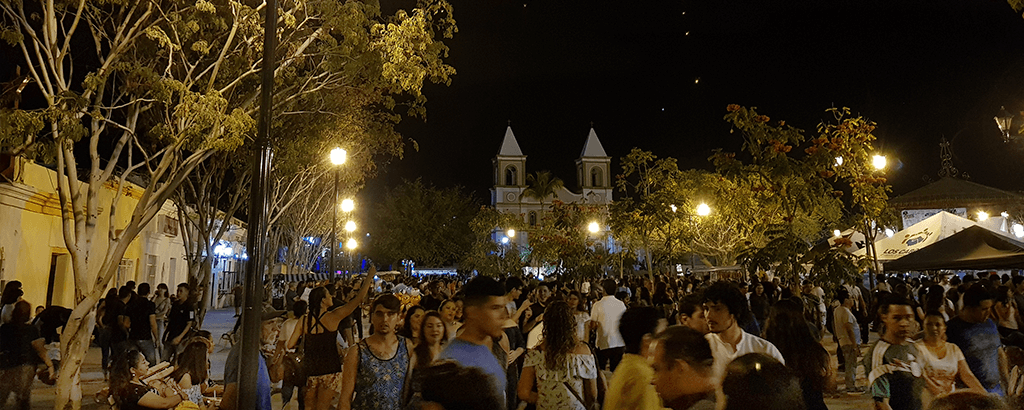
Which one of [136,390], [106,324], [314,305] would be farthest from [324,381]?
[106,324]

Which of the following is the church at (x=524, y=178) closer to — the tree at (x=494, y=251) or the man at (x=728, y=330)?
the tree at (x=494, y=251)

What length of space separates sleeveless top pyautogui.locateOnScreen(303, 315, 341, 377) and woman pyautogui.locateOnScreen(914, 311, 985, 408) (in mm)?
4848

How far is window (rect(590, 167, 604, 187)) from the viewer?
81062mm

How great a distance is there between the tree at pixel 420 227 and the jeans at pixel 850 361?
2036 inches

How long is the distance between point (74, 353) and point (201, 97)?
354 cm

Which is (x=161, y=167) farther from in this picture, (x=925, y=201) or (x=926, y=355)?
(x=925, y=201)

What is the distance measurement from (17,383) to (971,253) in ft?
52.9

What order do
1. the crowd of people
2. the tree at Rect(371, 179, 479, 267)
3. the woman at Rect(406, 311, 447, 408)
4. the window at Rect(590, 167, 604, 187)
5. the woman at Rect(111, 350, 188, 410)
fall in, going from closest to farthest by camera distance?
the crowd of people
the woman at Rect(406, 311, 447, 408)
the woman at Rect(111, 350, 188, 410)
the tree at Rect(371, 179, 479, 267)
the window at Rect(590, 167, 604, 187)

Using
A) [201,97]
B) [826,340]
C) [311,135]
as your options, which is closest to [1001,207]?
[826,340]

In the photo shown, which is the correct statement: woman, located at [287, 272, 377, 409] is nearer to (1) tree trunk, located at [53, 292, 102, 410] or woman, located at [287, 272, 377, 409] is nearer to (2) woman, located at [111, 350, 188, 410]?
(2) woman, located at [111, 350, 188, 410]

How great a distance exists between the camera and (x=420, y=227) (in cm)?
6116

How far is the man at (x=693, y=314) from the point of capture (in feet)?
17.3

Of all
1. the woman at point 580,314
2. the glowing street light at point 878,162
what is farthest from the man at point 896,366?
the glowing street light at point 878,162

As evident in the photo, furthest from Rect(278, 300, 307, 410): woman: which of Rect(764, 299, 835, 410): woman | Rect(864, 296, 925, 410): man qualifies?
Rect(864, 296, 925, 410): man
